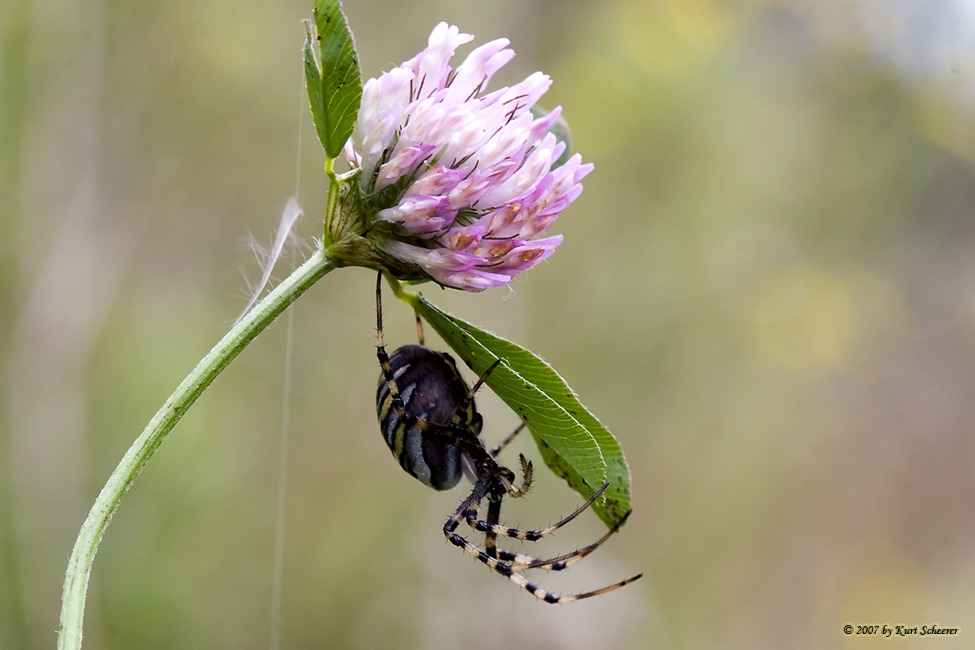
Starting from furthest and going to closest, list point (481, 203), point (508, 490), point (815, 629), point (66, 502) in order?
point (815, 629) → point (66, 502) → point (508, 490) → point (481, 203)

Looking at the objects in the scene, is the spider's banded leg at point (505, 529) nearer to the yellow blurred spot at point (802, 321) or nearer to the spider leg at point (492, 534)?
the spider leg at point (492, 534)

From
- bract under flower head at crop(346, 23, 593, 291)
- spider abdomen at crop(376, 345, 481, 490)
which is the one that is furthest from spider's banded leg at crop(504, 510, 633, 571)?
bract under flower head at crop(346, 23, 593, 291)

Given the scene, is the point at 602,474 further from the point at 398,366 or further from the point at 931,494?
the point at 931,494

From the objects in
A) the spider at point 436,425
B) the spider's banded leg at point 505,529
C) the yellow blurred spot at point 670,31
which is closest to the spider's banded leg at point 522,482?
the spider at point 436,425

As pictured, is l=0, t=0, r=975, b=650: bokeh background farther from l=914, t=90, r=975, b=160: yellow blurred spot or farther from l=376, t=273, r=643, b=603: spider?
l=376, t=273, r=643, b=603: spider

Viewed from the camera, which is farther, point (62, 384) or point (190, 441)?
point (190, 441)

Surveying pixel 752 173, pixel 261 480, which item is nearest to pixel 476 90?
pixel 261 480

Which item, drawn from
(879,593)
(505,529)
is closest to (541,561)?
(505,529)
